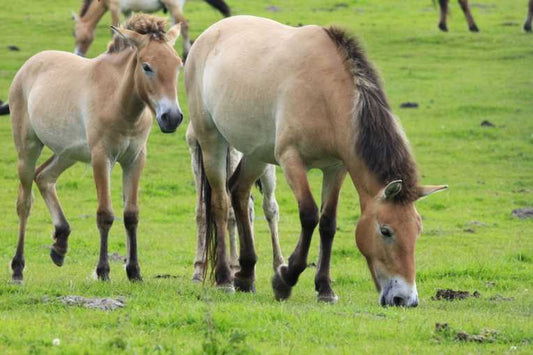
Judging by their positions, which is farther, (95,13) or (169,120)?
(95,13)

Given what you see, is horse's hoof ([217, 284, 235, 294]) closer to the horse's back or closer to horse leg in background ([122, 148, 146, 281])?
horse leg in background ([122, 148, 146, 281])

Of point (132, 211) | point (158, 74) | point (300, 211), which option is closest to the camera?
point (300, 211)

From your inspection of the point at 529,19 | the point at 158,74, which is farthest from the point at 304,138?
the point at 529,19

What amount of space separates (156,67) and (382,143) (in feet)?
8.02

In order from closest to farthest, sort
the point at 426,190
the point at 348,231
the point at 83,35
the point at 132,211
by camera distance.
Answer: the point at 426,190, the point at 132,211, the point at 348,231, the point at 83,35

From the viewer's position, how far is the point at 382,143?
25.4 feet

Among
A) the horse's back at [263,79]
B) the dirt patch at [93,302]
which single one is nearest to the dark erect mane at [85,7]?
the horse's back at [263,79]

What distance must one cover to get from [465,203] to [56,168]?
813cm

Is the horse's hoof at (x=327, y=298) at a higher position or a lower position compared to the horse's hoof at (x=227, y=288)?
higher

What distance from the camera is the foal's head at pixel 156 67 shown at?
9.03 m

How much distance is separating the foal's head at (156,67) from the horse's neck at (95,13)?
15.1 m

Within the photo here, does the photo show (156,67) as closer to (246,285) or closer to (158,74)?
(158,74)

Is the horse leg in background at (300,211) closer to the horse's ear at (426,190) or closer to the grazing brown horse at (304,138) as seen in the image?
the grazing brown horse at (304,138)

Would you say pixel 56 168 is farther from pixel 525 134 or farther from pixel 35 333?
pixel 525 134
